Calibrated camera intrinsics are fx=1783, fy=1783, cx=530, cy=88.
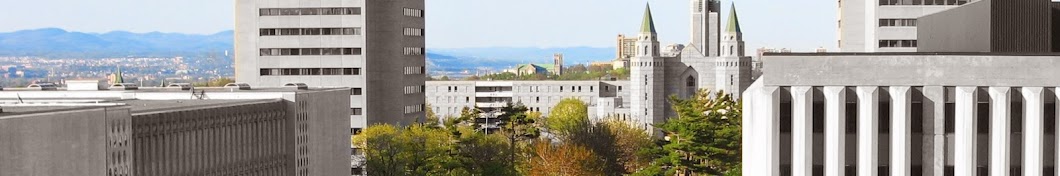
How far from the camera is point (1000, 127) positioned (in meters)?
47.5

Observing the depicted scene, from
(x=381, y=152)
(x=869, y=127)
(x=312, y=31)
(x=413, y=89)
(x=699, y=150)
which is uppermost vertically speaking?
(x=312, y=31)

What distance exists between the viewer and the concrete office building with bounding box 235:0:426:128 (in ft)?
508

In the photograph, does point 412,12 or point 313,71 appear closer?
point 313,71

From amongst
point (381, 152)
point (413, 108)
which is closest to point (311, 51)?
point (413, 108)

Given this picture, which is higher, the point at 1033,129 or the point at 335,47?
the point at 335,47

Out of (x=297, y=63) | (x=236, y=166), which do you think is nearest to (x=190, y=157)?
(x=236, y=166)

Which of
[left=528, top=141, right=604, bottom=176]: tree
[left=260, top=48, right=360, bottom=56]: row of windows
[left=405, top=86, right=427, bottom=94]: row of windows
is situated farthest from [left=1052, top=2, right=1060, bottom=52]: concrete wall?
[left=405, top=86, right=427, bottom=94]: row of windows

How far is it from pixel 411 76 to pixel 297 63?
12.3 m

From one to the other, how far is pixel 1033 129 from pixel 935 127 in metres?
2.56

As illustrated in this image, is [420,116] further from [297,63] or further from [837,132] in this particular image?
[837,132]

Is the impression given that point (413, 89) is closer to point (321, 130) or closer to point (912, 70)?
point (321, 130)

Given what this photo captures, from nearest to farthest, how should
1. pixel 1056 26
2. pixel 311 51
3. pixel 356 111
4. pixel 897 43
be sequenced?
pixel 1056 26, pixel 897 43, pixel 311 51, pixel 356 111

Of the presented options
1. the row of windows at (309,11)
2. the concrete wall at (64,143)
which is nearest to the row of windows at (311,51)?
the row of windows at (309,11)

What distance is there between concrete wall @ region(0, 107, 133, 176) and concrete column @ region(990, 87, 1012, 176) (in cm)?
2736
